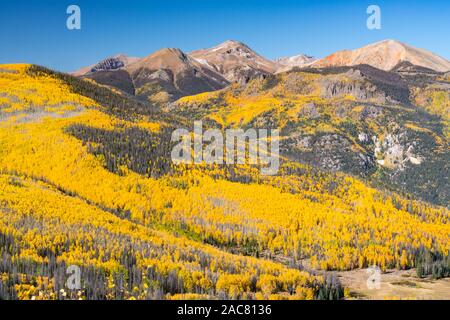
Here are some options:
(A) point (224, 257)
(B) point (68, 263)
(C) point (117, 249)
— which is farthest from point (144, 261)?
(A) point (224, 257)

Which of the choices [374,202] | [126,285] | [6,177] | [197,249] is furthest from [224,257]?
[374,202]

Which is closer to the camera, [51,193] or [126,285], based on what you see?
[126,285]

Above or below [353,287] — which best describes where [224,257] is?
above

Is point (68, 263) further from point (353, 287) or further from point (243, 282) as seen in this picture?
point (353, 287)

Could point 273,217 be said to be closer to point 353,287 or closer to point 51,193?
point 353,287

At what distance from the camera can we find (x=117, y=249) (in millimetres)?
81375

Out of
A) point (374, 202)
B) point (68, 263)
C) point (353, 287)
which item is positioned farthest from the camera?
point (374, 202)

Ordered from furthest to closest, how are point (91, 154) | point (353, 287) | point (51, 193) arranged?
point (91, 154)
point (51, 193)
point (353, 287)

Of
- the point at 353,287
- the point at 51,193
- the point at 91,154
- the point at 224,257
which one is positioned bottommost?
the point at 353,287

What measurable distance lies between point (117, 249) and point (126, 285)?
59.7ft

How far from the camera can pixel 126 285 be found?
210ft

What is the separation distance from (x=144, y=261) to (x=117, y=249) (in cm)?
637
